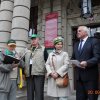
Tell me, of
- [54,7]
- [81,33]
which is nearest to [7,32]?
[54,7]

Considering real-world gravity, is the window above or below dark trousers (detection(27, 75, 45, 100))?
above

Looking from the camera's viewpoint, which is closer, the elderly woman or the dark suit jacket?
the dark suit jacket

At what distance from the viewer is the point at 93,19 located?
11.7 meters

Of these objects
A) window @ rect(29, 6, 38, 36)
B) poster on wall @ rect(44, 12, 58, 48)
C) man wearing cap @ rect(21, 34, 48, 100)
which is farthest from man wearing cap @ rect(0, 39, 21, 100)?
window @ rect(29, 6, 38, 36)

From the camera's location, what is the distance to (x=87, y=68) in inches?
185

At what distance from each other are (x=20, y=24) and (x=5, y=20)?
4.15ft

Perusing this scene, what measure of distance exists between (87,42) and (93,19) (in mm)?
7193

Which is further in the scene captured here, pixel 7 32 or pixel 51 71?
pixel 7 32

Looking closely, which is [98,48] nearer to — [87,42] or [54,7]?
[87,42]

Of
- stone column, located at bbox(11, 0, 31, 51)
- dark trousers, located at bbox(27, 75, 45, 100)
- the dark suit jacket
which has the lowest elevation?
dark trousers, located at bbox(27, 75, 45, 100)

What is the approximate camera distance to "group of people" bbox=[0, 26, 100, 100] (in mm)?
4668

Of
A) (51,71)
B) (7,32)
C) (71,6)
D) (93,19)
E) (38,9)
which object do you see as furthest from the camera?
(38,9)

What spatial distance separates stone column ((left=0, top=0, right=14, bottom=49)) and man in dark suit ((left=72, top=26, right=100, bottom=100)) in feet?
18.8

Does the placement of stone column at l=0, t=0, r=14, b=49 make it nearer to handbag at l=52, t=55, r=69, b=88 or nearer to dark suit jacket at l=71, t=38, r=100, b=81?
handbag at l=52, t=55, r=69, b=88
